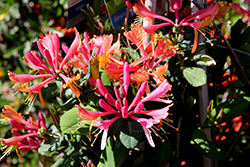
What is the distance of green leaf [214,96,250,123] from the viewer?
686mm

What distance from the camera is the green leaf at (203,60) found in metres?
0.62

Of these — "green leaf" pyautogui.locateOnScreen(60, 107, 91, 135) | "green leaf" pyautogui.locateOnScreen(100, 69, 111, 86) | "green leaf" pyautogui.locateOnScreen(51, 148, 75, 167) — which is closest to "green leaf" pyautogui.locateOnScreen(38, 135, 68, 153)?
"green leaf" pyautogui.locateOnScreen(51, 148, 75, 167)

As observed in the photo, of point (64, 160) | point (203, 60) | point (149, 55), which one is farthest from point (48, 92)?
point (203, 60)

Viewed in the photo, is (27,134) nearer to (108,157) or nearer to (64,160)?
(64,160)

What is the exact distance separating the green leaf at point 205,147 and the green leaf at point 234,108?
8 centimetres

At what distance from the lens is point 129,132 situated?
21.1 inches

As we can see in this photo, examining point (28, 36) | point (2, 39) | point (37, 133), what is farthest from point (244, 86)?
point (2, 39)

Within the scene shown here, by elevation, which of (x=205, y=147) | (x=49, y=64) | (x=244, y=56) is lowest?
(x=205, y=147)

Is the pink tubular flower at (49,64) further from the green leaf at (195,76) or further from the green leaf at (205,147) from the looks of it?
the green leaf at (205,147)

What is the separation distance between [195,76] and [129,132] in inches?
8.7

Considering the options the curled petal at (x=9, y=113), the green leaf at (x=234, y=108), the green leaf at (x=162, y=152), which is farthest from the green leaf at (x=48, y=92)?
the green leaf at (x=234, y=108)

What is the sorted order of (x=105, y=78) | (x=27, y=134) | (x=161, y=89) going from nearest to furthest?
1. (x=161, y=89)
2. (x=105, y=78)
3. (x=27, y=134)

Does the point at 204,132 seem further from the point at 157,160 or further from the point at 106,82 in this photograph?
the point at 106,82

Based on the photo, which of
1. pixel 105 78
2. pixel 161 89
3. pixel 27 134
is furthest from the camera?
pixel 27 134
